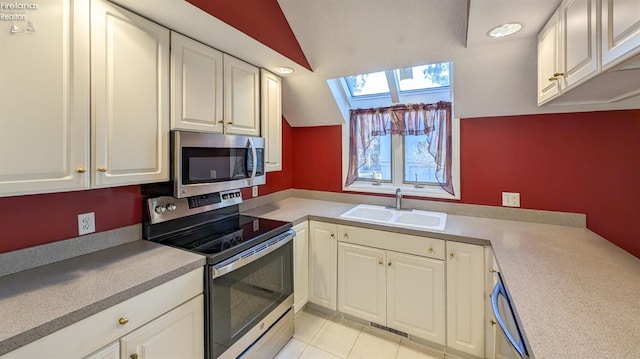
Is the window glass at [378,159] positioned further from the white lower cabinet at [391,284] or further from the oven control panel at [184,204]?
the oven control panel at [184,204]

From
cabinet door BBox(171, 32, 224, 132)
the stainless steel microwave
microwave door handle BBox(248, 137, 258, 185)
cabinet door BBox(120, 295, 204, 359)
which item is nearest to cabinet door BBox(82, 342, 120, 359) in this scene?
cabinet door BBox(120, 295, 204, 359)

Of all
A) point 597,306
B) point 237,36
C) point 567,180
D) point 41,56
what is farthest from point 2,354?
point 567,180

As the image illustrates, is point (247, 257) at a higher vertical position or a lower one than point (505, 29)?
lower

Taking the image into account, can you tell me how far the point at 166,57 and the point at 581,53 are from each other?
75.6 inches

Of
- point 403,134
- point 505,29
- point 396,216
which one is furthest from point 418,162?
point 505,29

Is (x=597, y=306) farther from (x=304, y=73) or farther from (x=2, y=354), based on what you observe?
(x=304, y=73)

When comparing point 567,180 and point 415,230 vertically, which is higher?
point 567,180

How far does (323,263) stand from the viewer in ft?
7.61

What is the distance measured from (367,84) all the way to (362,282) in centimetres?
181

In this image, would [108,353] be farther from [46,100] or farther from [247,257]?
[46,100]

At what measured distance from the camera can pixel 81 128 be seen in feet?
3.87

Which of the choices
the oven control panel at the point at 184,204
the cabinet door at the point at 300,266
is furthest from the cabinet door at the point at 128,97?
the cabinet door at the point at 300,266

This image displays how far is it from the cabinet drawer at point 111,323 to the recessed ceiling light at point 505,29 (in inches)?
80.5

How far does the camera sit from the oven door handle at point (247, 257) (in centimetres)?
142
